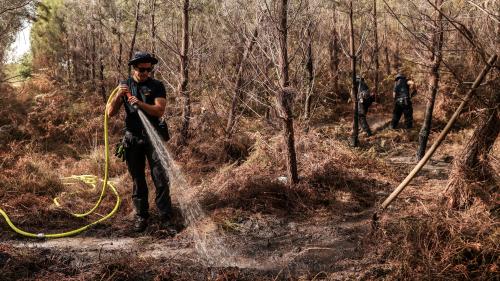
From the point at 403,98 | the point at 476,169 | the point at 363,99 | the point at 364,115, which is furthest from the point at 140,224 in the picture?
the point at 403,98

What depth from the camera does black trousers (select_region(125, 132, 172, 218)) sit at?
4.77 metres

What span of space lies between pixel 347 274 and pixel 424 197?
100 inches

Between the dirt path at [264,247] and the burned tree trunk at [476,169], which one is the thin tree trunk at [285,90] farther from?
the burned tree trunk at [476,169]

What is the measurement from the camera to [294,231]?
4.81 metres

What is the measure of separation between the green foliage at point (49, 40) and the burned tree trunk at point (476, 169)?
15.4 m

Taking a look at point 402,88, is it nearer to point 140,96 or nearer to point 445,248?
point 445,248

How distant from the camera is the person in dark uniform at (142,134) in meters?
4.68

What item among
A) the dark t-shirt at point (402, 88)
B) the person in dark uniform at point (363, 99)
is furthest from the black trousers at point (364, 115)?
the dark t-shirt at point (402, 88)

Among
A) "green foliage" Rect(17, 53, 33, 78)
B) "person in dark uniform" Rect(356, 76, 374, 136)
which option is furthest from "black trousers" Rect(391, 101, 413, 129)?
"green foliage" Rect(17, 53, 33, 78)

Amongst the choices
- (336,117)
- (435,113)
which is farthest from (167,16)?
(435,113)

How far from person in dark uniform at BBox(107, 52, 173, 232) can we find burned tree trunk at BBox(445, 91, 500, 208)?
3.62 m

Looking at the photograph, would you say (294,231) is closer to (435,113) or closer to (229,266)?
(229,266)

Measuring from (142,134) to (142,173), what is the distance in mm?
535

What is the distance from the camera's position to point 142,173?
495 centimetres
